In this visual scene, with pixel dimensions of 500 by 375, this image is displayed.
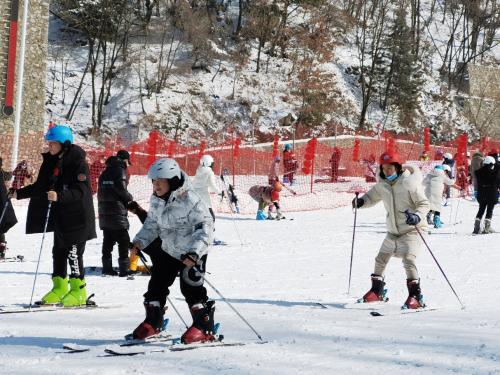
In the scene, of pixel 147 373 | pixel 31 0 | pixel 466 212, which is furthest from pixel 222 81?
pixel 147 373

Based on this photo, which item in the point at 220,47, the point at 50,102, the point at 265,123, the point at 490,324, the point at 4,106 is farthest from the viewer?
the point at 220,47

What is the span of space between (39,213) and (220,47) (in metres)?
43.1

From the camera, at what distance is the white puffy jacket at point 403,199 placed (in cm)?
771

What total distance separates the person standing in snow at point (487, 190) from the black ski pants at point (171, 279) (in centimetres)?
1127

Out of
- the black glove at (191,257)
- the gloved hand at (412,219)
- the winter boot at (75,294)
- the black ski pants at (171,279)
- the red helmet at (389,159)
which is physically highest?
the red helmet at (389,159)

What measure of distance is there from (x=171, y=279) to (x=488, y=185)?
1153 centimetres

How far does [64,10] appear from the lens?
1799 inches

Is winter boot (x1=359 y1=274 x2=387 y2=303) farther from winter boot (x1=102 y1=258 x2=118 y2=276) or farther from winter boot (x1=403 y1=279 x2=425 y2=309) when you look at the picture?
winter boot (x1=102 y1=258 x2=118 y2=276)

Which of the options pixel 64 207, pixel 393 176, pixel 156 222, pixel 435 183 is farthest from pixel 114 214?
pixel 435 183

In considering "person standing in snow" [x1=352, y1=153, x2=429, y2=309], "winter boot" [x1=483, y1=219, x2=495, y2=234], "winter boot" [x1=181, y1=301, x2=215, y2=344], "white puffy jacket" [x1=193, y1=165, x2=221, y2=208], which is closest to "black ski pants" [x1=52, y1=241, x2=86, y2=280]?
"winter boot" [x1=181, y1=301, x2=215, y2=344]

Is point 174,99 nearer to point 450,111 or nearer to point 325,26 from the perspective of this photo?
point 325,26

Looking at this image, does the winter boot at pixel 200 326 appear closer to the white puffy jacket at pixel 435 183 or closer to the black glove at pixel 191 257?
the black glove at pixel 191 257

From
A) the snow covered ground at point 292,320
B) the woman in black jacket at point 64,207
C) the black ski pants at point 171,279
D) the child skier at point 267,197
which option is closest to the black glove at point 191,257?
the black ski pants at point 171,279

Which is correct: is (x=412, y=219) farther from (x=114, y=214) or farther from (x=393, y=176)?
(x=114, y=214)
